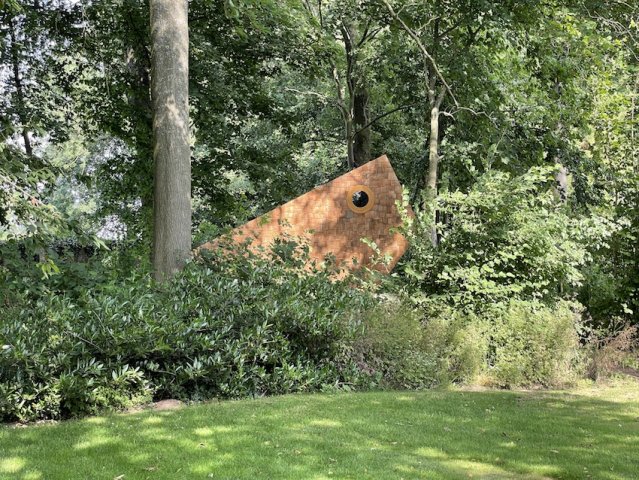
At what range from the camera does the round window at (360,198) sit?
43.0 ft

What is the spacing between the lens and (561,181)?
16484 mm

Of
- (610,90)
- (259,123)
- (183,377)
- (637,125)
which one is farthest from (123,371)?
(259,123)

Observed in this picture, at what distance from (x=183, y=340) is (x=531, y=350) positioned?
4999 millimetres

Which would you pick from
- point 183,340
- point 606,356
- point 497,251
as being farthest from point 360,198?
point 183,340

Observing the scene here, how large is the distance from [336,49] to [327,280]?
23.0ft

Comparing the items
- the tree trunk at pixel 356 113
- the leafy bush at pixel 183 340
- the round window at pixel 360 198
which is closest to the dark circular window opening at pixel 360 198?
the round window at pixel 360 198

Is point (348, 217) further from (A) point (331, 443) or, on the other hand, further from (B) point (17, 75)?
(A) point (331, 443)

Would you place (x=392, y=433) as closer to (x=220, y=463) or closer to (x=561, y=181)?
(x=220, y=463)

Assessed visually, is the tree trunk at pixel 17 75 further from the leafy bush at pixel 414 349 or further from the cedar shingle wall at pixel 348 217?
the leafy bush at pixel 414 349

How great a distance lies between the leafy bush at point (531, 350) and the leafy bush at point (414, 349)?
32 cm

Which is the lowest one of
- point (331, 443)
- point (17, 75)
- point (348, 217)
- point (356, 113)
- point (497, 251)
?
point (331, 443)

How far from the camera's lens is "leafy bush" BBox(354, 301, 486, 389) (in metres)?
8.80

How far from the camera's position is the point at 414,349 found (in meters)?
9.26

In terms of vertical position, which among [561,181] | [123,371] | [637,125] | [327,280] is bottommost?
[123,371]
